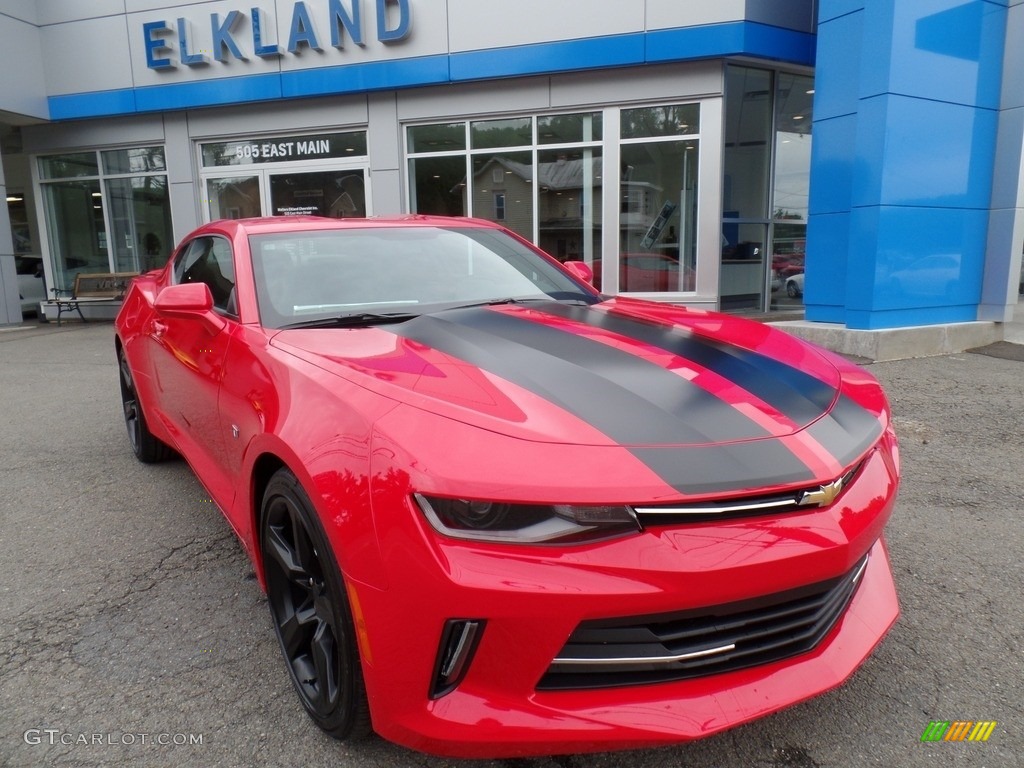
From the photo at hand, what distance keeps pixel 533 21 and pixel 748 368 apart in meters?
9.66

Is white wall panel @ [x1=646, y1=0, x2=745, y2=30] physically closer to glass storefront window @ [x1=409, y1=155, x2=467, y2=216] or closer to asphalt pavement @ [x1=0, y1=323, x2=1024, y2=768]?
glass storefront window @ [x1=409, y1=155, x2=467, y2=216]

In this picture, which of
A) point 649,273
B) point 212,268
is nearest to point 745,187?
point 649,273

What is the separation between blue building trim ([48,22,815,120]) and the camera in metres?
9.88

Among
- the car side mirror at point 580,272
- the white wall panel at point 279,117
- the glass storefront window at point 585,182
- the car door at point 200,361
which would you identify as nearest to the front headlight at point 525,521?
the car door at point 200,361

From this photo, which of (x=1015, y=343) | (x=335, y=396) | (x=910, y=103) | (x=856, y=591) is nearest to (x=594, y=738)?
(x=856, y=591)

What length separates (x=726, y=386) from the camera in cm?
194

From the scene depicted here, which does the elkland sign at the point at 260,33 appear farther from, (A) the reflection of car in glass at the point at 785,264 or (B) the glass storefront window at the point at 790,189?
(A) the reflection of car in glass at the point at 785,264

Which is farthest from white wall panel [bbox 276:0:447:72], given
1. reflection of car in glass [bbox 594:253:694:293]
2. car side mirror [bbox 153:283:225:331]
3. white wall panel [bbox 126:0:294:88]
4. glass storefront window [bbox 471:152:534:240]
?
car side mirror [bbox 153:283:225:331]

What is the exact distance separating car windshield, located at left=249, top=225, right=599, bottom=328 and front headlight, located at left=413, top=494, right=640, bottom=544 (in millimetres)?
1203

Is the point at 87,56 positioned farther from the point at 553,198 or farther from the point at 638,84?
the point at 638,84

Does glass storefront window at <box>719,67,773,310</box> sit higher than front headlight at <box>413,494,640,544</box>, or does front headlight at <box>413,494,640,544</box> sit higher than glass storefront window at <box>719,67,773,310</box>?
glass storefront window at <box>719,67,773,310</box>

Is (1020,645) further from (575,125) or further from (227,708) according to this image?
(575,125)

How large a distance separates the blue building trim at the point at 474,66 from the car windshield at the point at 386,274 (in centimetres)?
786

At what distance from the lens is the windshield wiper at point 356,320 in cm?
252
